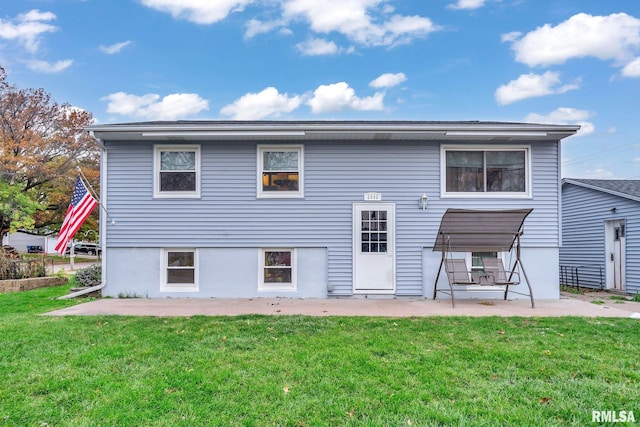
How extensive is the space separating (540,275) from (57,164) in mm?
21707

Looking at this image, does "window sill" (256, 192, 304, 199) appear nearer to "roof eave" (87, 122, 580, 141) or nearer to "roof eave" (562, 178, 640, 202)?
"roof eave" (87, 122, 580, 141)

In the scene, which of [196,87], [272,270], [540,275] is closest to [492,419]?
[272,270]

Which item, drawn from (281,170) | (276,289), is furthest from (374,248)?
(281,170)

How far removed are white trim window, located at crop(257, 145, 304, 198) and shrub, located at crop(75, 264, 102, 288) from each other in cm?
442

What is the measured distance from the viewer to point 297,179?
8.41 metres

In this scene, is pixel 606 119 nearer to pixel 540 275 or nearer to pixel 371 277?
pixel 540 275

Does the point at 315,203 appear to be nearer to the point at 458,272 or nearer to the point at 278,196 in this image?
the point at 278,196

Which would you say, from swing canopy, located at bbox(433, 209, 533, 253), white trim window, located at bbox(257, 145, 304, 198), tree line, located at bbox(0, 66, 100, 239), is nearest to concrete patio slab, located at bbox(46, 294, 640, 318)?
swing canopy, located at bbox(433, 209, 533, 253)

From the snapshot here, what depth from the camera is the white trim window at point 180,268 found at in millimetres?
8344

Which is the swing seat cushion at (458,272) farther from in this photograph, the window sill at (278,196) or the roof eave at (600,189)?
the roof eave at (600,189)

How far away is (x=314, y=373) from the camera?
141 inches

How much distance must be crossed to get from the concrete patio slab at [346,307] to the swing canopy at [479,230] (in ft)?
3.87

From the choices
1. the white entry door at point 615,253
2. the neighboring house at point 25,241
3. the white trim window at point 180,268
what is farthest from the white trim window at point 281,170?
the neighboring house at point 25,241

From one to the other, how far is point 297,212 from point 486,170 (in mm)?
4455
